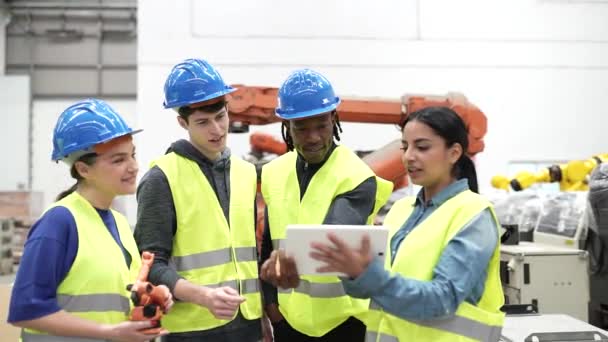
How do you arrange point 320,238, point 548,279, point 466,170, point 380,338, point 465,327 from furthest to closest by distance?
point 548,279 → point 466,170 → point 380,338 → point 465,327 → point 320,238

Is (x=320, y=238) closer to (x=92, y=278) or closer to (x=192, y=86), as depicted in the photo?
(x=92, y=278)

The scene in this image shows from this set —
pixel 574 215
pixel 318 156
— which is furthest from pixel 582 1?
pixel 318 156

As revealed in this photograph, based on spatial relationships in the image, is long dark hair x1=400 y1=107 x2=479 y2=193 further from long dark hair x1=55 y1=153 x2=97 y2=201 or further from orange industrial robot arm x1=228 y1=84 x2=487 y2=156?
orange industrial robot arm x1=228 y1=84 x2=487 y2=156

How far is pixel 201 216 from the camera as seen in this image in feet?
6.36

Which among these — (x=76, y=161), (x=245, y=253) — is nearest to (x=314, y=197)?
(x=245, y=253)

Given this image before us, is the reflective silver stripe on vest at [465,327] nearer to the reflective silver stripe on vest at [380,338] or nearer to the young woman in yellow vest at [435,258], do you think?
the young woman in yellow vest at [435,258]

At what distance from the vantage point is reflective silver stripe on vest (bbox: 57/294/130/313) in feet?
4.96

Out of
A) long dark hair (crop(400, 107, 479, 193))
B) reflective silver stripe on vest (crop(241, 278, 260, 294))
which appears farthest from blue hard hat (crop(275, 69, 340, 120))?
reflective silver stripe on vest (crop(241, 278, 260, 294))

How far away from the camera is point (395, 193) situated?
5.43 meters

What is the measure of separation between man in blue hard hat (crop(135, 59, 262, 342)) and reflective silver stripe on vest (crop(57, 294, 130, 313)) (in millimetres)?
217

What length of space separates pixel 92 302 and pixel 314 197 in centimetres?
84

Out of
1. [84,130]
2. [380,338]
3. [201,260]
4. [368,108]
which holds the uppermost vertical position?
[368,108]

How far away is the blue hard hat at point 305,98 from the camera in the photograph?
2.12 meters

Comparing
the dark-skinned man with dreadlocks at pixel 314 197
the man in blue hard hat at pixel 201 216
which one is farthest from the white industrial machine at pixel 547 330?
the man in blue hard hat at pixel 201 216
